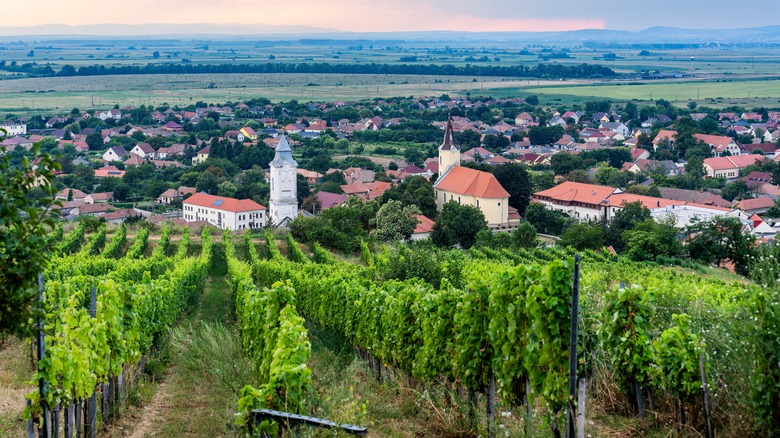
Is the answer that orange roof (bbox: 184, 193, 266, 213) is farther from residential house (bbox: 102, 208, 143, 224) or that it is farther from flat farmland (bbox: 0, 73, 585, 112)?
flat farmland (bbox: 0, 73, 585, 112)

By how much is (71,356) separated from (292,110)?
14066cm

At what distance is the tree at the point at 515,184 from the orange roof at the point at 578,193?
4.32m

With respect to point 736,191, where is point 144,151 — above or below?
below

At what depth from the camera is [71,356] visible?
941 cm

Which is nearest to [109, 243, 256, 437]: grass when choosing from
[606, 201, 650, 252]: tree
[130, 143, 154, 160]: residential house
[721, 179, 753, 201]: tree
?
[606, 201, 650, 252]: tree

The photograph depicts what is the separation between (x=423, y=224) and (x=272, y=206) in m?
11.4

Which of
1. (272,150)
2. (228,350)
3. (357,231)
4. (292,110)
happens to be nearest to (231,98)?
(292,110)

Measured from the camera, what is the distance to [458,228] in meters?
51.1

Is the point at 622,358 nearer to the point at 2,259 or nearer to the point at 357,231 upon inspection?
the point at 2,259

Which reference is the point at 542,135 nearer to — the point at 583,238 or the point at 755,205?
the point at 755,205

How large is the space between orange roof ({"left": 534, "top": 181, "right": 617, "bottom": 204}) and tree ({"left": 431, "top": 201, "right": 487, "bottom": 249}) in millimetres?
15982

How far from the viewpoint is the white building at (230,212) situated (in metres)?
60.4

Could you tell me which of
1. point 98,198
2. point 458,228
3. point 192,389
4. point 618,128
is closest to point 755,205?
point 458,228

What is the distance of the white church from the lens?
59.0 metres
